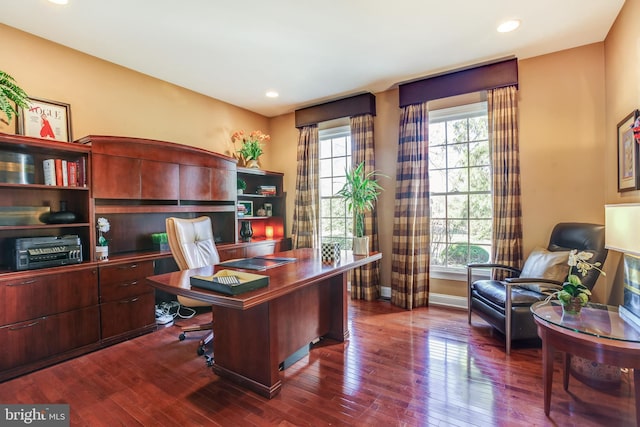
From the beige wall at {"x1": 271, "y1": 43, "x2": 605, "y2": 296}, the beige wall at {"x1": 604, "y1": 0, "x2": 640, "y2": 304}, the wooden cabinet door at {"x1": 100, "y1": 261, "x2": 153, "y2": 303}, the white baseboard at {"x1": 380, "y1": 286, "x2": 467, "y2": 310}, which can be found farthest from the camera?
the white baseboard at {"x1": 380, "y1": 286, "x2": 467, "y2": 310}

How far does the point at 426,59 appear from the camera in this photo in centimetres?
321

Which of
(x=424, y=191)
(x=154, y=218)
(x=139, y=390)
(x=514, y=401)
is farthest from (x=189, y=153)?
(x=514, y=401)

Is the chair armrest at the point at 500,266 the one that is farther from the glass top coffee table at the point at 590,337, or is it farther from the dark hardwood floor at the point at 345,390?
the glass top coffee table at the point at 590,337

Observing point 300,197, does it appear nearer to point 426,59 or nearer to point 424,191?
point 424,191

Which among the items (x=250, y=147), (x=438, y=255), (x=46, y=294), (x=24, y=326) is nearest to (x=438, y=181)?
(x=438, y=255)

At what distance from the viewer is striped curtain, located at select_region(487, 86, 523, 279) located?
3.19 m

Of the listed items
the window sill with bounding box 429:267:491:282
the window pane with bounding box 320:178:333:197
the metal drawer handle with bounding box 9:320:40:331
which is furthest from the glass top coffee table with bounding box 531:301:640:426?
the metal drawer handle with bounding box 9:320:40:331

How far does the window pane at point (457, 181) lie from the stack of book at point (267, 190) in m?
2.58

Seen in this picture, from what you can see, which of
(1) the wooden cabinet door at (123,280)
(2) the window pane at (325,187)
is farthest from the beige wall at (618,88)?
(1) the wooden cabinet door at (123,280)

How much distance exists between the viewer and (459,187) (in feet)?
12.0

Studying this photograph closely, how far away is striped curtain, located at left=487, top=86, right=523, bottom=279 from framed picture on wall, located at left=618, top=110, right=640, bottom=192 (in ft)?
2.60

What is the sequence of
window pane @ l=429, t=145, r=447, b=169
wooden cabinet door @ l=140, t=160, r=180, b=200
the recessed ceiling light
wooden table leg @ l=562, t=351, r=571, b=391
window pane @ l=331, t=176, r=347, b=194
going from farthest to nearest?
window pane @ l=331, t=176, r=347, b=194 < window pane @ l=429, t=145, r=447, b=169 < wooden cabinet door @ l=140, t=160, r=180, b=200 < the recessed ceiling light < wooden table leg @ l=562, t=351, r=571, b=391

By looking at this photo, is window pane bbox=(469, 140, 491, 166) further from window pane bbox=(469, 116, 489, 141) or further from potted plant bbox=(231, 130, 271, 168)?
potted plant bbox=(231, 130, 271, 168)

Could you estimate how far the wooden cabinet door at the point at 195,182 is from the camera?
346 cm
